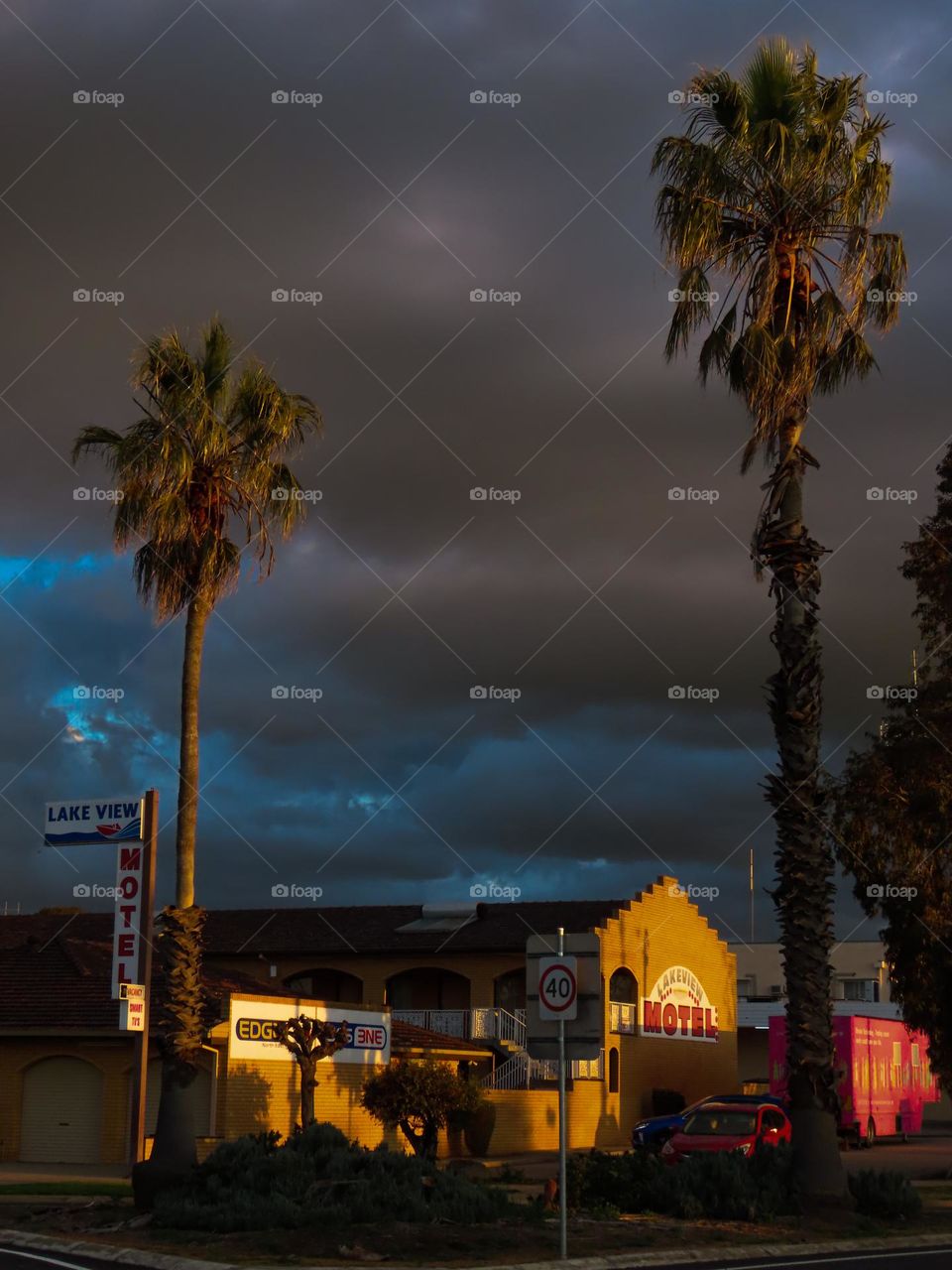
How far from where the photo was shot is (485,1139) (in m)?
38.6

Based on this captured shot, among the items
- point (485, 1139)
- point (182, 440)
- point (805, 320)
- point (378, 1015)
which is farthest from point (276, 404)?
point (485, 1139)

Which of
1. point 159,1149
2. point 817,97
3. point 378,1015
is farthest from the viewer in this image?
point 378,1015

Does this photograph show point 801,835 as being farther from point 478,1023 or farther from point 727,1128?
point 478,1023

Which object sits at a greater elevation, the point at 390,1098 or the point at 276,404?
the point at 276,404

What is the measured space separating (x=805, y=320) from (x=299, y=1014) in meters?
19.1

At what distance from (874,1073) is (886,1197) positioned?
2358 centimetres

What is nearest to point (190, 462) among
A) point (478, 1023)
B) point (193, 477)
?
point (193, 477)

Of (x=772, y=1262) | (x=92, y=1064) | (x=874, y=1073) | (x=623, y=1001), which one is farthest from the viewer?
(x=623, y=1001)

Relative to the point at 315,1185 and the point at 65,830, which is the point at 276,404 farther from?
the point at 315,1185

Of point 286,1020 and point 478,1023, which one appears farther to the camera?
point 478,1023

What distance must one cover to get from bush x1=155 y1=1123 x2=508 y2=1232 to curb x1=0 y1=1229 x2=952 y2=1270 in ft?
4.93

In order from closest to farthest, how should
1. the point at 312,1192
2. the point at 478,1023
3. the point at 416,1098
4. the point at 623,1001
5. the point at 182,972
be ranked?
the point at 312,1192, the point at 182,972, the point at 416,1098, the point at 478,1023, the point at 623,1001

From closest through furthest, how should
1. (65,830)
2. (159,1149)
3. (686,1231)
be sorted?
1. (686,1231)
2. (159,1149)
3. (65,830)

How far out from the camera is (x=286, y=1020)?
34.1 metres
